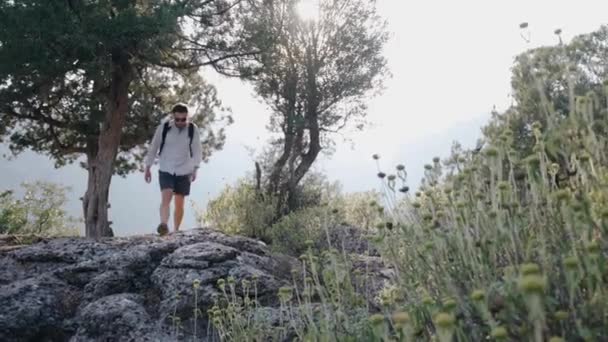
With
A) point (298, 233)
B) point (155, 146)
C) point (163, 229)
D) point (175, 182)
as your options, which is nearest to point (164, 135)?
point (155, 146)

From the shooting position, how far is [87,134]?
14188mm

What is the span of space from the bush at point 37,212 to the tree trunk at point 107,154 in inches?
54.7

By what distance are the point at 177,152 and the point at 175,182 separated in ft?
1.43

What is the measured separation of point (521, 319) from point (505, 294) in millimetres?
90

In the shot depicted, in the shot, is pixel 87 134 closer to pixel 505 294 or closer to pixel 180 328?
pixel 180 328

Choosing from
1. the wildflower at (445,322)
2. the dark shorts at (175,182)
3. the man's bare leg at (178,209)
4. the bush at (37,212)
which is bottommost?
the wildflower at (445,322)

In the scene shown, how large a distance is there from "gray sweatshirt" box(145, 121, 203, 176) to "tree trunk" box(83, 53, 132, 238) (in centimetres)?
417

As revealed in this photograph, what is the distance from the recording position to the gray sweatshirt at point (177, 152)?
798 cm

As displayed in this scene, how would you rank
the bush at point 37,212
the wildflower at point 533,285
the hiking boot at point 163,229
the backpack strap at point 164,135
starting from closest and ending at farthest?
the wildflower at point 533,285 < the hiking boot at point 163,229 < the backpack strap at point 164,135 < the bush at point 37,212

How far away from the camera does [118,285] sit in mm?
4625

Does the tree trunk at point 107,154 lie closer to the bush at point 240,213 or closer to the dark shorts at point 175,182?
the bush at point 240,213

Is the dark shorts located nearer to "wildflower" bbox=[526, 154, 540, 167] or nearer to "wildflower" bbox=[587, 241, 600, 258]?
"wildflower" bbox=[526, 154, 540, 167]

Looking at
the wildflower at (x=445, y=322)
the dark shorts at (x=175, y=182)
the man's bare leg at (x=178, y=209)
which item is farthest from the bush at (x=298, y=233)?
the wildflower at (x=445, y=322)

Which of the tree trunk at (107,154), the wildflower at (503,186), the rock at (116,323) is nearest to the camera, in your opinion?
the wildflower at (503,186)
